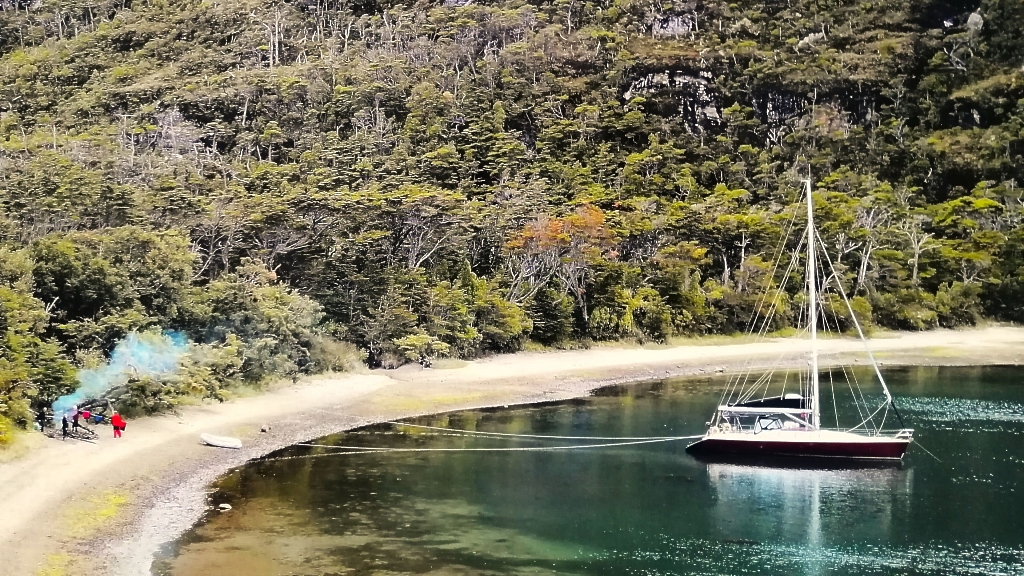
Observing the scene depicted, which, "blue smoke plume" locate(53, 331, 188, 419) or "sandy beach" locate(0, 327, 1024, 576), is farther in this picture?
"blue smoke plume" locate(53, 331, 188, 419)

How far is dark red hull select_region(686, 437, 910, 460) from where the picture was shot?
3916cm

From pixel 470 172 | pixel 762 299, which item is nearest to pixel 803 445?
pixel 762 299

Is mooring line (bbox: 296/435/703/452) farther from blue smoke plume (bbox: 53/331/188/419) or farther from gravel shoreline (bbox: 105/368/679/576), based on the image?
blue smoke plume (bbox: 53/331/188/419)

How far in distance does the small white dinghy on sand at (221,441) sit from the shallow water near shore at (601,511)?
1902 mm

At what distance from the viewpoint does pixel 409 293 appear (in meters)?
61.2

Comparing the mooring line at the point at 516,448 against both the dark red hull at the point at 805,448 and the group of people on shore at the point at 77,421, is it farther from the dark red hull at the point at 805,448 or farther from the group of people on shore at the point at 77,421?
the group of people on shore at the point at 77,421

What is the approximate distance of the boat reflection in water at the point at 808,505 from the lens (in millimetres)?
29531

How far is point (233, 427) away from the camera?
4138 centimetres

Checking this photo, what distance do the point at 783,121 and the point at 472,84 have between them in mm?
40472

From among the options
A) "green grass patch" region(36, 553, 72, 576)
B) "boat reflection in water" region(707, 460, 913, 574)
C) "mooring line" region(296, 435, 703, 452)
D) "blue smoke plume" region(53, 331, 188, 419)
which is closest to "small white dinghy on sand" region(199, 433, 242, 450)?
"mooring line" region(296, 435, 703, 452)

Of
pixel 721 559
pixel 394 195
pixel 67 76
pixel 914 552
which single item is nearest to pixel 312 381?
pixel 394 195

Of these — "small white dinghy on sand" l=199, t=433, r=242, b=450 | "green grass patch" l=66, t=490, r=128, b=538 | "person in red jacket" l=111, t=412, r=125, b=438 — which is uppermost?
"person in red jacket" l=111, t=412, r=125, b=438

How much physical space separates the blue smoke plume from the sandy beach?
1766 mm

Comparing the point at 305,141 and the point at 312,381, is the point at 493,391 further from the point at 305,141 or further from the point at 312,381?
the point at 305,141
